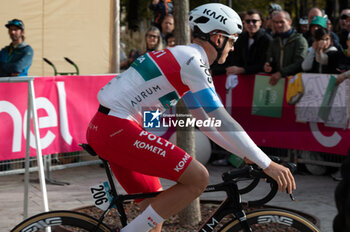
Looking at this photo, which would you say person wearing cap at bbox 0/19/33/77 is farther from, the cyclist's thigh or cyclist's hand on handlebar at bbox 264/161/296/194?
cyclist's hand on handlebar at bbox 264/161/296/194

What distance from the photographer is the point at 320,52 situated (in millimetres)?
9234

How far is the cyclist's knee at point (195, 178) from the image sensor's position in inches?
→ 143

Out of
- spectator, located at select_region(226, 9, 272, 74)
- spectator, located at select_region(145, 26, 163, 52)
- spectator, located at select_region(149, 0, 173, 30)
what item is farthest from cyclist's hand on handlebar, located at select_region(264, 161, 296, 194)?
spectator, located at select_region(149, 0, 173, 30)

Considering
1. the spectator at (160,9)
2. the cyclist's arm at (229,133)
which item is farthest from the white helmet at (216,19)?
the spectator at (160,9)

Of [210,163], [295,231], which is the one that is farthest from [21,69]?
[295,231]

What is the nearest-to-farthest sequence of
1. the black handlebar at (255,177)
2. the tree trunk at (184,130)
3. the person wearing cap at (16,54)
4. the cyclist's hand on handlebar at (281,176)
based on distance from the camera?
the cyclist's hand on handlebar at (281,176), the black handlebar at (255,177), the tree trunk at (184,130), the person wearing cap at (16,54)

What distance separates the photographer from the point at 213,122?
3637 mm

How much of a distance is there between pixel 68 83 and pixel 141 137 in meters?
3.65

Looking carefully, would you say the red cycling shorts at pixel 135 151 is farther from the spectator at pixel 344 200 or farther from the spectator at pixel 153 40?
the spectator at pixel 153 40

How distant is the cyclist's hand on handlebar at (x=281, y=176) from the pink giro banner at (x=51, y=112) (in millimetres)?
3443

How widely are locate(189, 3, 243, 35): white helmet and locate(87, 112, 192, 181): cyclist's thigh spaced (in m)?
0.76

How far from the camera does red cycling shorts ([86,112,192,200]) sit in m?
3.65

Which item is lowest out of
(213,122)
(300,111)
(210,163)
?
(210,163)

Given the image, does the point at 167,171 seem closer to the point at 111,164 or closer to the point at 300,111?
the point at 111,164
